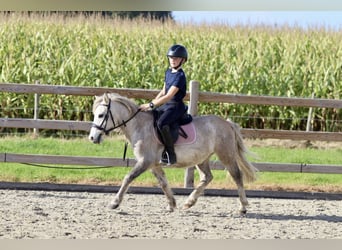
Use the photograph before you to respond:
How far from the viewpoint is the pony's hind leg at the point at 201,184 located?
21.4 ft

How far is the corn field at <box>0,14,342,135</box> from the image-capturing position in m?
12.7

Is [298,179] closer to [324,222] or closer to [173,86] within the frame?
[324,222]

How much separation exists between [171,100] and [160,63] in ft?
24.2

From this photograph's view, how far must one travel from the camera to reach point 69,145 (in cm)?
1052

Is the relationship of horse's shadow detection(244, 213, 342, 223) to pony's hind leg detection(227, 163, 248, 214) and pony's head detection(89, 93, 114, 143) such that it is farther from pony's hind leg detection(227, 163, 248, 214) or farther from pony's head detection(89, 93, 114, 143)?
pony's head detection(89, 93, 114, 143)

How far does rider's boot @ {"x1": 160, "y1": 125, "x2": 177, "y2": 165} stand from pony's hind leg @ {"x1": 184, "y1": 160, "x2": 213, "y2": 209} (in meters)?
0.49

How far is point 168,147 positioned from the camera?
6.21 metres

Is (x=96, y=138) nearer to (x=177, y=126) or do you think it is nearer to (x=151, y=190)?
(x=177, y=126)

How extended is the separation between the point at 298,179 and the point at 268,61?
4777mm

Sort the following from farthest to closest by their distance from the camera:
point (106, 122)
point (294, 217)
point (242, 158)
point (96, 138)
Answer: point (242, 158) < point (294, 217) < point (106, 122) < point (96, 138)

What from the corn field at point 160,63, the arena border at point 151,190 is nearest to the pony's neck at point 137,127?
the arena border at point 151,190

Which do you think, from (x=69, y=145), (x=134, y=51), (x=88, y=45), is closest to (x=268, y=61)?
(x=134, y=51)

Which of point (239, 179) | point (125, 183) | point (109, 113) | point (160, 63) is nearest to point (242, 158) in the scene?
point (239, 179)

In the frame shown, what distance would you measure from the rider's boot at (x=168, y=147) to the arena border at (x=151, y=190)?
71.7 inches
